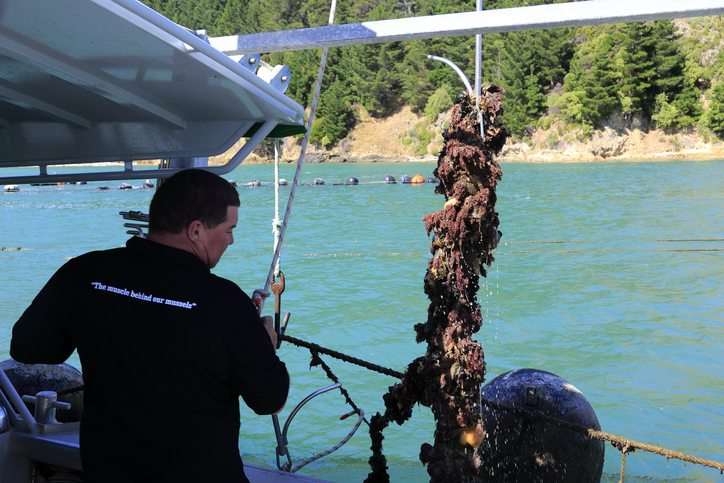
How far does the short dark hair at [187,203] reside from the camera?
1.91m

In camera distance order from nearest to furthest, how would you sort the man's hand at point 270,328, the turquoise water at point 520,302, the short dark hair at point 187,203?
the short dark hair at point 187,203
the man's hand at point 270,328
the turquoise water at point 520,302

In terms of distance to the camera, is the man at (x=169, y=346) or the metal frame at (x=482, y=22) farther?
the metal frame at (x=482, y=22)

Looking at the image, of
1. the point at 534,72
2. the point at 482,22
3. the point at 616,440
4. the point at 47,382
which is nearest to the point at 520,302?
the point at 616,440

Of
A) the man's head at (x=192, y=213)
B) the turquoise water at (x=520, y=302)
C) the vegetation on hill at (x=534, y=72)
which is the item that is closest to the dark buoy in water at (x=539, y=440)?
the turquoise water at (x=520, y=302)

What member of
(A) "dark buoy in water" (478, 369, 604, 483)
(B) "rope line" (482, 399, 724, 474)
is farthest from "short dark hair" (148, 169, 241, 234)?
(A) "dark buoy in water" (478, 369, 604, 483)

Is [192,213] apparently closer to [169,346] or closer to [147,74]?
[169,346]

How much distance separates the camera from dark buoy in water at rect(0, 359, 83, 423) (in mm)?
5215

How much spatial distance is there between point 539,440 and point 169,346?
3337 mm

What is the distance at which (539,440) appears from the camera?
442 centimetres

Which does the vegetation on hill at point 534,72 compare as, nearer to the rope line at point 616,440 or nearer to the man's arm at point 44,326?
the rope line at point 616,440

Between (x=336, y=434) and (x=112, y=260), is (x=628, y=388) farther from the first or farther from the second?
(x=112, y=260)

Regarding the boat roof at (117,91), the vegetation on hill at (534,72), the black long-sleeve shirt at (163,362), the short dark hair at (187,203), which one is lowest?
the black long-sleeve shirt at (163,362)

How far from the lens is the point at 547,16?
228 centimetres

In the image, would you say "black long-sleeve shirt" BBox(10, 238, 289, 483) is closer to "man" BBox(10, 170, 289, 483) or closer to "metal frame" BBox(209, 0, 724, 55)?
"man" BBox(10, 170, 289, 483)
